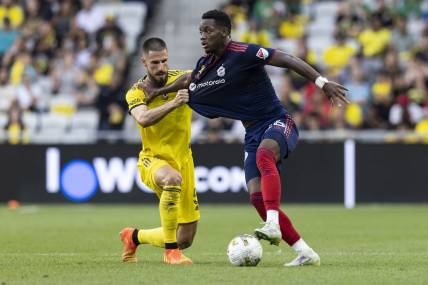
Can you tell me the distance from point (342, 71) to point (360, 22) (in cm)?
170

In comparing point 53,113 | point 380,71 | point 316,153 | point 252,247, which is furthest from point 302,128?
point 252,247

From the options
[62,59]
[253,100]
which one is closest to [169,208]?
[253,100]

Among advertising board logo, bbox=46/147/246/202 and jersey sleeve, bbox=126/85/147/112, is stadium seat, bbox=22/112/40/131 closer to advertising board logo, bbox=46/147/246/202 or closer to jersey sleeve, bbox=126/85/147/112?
advertising board logo, bbox=46/147/246/202

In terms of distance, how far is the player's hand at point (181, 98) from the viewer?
9.37 m

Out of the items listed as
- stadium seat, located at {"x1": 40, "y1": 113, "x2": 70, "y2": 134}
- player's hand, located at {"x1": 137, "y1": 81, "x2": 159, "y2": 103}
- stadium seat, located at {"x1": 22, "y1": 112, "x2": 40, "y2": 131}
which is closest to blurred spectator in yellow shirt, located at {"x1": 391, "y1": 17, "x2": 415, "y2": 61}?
stadium seat, located at {"x1": 40, "y1": 113, "x2": 70, "y2": 134}

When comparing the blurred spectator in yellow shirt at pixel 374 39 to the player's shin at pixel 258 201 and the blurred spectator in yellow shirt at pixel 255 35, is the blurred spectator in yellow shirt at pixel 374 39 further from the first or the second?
the player's shin at pixel 258 201

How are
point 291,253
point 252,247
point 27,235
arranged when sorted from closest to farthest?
point 252,247, point 291,253, point 27,235

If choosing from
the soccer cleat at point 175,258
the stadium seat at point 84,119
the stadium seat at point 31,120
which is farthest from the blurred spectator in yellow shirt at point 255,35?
the soccer cleat at point 175,258

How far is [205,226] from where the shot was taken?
15.2 m

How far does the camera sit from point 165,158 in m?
10.1

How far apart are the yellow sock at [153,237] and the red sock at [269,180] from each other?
1349 mm

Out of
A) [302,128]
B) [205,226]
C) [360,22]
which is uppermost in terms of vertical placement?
[360,22]

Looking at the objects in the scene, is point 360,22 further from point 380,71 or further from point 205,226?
point 205,226

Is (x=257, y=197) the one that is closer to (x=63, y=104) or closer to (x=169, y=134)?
(x=169, y=134)
